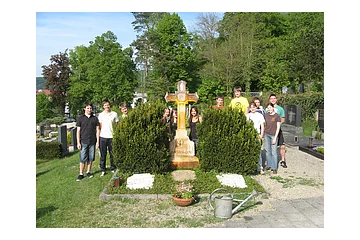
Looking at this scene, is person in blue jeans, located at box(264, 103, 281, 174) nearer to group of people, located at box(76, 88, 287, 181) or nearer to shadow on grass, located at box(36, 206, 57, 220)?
group of people, located at box(76, 88, 287, 181)

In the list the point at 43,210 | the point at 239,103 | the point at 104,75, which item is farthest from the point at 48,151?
the point at 104,75

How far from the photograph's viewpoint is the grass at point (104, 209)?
5840 millimetres

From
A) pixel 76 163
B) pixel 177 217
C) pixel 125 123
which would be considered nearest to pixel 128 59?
pixel 76 163

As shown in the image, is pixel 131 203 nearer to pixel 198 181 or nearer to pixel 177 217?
pixel 177 217

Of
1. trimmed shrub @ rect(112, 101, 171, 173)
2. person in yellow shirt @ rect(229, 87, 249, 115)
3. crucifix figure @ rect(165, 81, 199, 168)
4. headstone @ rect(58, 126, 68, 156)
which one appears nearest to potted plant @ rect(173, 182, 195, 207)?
trimmed shrub @ rect(112, 101, 171, 173)

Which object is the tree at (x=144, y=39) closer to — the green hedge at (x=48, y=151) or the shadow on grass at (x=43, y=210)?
the green hedge at (x=48, y=151)

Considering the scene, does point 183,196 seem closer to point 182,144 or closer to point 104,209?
point 104,209

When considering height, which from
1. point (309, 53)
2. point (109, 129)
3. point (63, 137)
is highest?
point (309, 53)

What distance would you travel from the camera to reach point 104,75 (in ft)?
127

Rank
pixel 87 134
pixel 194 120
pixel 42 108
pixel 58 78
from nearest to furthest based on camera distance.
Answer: pixel 87 134
pixel 194 120
pixel 42 108
pixel 58 78

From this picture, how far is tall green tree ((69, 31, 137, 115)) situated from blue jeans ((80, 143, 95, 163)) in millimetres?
29579

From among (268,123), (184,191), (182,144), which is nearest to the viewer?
(184,191)

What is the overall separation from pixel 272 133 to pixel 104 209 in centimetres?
475

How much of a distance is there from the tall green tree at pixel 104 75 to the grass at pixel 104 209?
99.4ft
